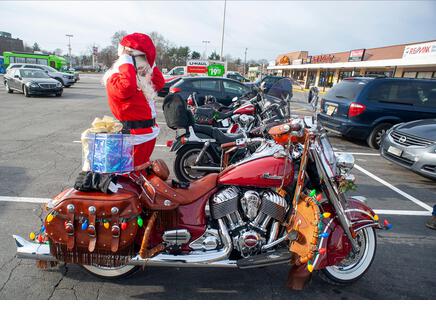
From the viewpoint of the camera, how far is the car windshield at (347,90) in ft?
25.1

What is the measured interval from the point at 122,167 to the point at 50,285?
1213 mm

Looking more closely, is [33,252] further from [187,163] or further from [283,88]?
[283,88]

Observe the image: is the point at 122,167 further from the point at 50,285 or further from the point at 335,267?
Result: the point at 335,267

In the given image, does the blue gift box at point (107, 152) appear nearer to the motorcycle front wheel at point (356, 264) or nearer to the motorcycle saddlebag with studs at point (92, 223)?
the motorcycle saddlebag with studs at point (92, 223)

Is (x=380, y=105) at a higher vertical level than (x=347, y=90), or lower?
lower

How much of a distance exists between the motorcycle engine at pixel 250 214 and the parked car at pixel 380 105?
5996 millimetres

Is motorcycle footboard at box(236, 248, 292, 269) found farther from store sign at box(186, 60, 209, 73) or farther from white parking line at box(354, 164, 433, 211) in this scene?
store sign at box(186, 60, 209, 73)

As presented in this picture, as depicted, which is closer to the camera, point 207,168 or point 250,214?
point 250,214

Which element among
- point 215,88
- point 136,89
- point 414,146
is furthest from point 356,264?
point 215,88

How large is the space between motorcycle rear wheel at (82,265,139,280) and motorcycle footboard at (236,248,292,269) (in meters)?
0.94

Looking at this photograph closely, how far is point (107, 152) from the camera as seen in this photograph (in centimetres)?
231

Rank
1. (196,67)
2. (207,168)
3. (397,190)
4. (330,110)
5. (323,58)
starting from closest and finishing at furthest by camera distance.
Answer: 1. (207,168)
2. (397,190)
3. (330,110)
4. (196,67)
5. (323,58)

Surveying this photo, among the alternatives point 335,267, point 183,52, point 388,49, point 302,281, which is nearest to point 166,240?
point 302,281

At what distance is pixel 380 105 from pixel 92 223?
7.67m
